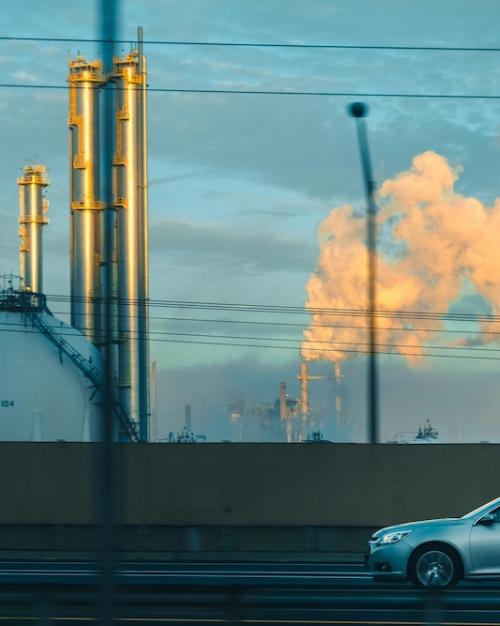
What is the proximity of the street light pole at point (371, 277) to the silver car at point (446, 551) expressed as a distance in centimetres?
793

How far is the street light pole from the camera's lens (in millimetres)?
24312

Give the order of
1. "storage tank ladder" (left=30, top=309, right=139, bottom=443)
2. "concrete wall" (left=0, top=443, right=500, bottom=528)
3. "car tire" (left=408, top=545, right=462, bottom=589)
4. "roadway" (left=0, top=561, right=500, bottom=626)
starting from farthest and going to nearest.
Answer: "storage tank ladder" (left=30, top=309, right=139, bottom=443) < "concrete wall" (left=0, top=443, right=500, bottom=528) < "car tire" (left=408, top=545, right=462, bottom=589) < "roadway" (left=0, top=561, right=500, bottom=626)

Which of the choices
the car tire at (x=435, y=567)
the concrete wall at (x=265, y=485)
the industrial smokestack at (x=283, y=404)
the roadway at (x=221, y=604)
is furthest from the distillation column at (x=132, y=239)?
the roadway at (x=221, y=604)

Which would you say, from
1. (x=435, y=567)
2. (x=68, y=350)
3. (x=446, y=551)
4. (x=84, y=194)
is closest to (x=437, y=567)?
(x=435, y=567)

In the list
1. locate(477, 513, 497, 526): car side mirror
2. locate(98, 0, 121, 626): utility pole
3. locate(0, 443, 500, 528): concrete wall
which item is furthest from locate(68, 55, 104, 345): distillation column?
locate(98, 0, 121, 626): utility pole

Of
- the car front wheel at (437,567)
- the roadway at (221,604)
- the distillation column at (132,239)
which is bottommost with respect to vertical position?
the car front wheel at (437,567)

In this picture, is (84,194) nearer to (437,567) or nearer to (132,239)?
(132,239)

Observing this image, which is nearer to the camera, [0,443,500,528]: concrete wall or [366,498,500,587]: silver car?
[366,498,500,587]: silver car

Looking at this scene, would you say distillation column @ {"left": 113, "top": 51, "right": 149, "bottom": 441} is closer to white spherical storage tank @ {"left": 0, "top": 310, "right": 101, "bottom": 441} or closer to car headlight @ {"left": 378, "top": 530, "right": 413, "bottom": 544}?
white spherical storage tank @ {"left": 0, "top": 310, "right": 101, "bottom": 441}

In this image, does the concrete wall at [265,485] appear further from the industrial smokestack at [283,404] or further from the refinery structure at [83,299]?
the industrial smokestack at [283,404]

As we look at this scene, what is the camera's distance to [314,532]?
77.4 feet

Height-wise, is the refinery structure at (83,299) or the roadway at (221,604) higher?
the refinery structure at (83,299)

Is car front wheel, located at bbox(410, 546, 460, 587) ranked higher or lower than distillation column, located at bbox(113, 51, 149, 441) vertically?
lower

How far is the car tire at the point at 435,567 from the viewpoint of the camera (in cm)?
1617
